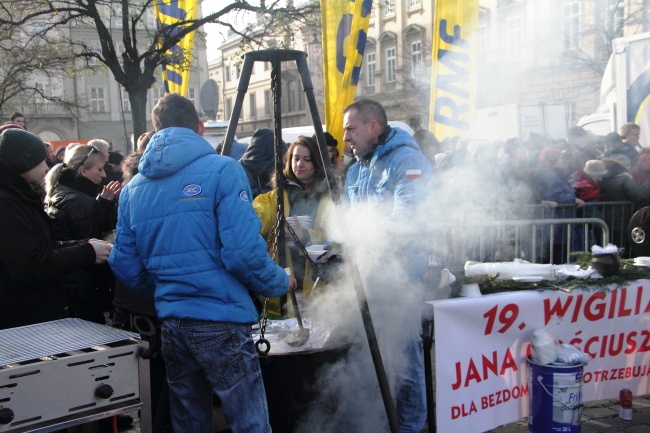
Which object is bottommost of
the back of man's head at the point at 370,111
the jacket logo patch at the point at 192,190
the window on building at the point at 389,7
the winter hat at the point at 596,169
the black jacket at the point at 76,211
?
the black jacket at the point at 76,211

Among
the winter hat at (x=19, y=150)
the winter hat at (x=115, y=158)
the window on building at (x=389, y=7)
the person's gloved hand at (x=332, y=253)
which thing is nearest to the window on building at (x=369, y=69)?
the window on building at (x=389, y=7)

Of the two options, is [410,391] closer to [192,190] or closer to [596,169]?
[192,190]

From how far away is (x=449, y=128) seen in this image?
7.35 metres

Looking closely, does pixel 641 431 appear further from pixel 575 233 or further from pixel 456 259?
pixel 575 233

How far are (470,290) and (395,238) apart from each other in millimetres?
582

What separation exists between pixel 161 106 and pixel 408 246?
1.54 metres

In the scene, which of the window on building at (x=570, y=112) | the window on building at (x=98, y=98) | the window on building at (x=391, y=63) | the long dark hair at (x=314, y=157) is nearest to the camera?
the long dark hair at (x=314, y=157)

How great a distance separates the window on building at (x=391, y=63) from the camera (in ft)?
58.0

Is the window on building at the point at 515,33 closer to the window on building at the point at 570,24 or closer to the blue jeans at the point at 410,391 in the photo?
the window on building at the point at 570,24

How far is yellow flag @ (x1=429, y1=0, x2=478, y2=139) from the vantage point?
717 cm

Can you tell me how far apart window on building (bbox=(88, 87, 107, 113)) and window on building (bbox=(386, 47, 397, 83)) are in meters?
32.3

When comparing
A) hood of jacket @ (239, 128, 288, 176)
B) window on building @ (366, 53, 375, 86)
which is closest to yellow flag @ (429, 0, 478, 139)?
hood of jacket @ (239, 128, 288, 176)

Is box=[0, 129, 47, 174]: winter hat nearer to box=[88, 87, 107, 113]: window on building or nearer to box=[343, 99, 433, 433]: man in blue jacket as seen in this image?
box=[343, 99, 433, 433]: man in blue jacket

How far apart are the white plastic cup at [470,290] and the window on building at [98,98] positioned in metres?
47.1
